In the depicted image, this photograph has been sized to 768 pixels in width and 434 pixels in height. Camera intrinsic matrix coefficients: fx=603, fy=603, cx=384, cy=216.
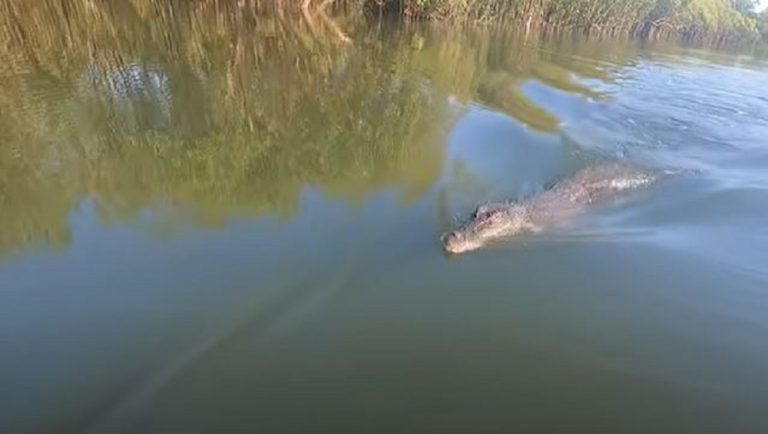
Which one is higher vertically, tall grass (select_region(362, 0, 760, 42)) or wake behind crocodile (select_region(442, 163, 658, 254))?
wake behind crocodile (select_region(442, 163, 658, 254))

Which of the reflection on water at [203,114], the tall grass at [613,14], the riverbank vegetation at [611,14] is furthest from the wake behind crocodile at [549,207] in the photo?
the tall grass at [613,14]

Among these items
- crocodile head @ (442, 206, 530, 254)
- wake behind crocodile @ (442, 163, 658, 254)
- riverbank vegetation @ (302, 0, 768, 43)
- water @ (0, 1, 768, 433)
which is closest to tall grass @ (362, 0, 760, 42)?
riverbank vegetation @ (302, 0, 768, 43)

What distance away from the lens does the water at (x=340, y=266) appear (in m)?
5.10

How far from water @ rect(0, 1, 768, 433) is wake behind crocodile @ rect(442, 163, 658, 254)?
9.8 inches

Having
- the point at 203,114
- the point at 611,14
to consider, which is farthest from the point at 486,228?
the point at 611,14

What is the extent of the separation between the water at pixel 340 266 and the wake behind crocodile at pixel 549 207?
0.82 ft

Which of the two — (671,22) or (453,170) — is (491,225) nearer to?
(453,170)

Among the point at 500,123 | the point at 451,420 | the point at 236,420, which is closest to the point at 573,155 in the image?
the point at 500,123

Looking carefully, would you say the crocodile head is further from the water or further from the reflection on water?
the reflection on water

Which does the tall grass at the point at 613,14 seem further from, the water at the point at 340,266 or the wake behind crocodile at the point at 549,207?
the wake behind crocodile at the point at 549,207

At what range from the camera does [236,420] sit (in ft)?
15.5

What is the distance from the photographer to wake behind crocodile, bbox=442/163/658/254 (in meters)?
7.78

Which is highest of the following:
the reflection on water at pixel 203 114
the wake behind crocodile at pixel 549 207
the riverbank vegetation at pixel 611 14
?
the reflection on water at pixel 203 114

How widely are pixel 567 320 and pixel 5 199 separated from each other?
23.3 feet
